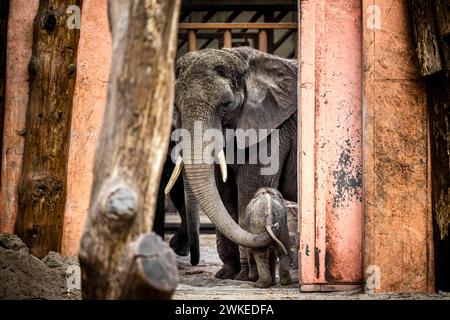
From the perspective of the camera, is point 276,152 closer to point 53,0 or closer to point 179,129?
point 179,129

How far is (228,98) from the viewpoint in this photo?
6.91 meters

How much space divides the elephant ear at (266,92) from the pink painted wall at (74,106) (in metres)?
1.92

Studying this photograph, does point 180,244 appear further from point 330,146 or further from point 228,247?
point 330,146

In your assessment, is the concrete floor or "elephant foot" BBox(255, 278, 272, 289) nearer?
the concrete floor

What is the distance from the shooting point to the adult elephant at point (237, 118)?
6.40m

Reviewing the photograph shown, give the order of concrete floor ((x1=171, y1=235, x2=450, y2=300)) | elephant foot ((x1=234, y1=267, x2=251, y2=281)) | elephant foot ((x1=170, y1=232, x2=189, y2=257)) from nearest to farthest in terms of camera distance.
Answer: concrete floor ((x1=171, y1=235, x2=450, y2=300)), elephant foot ((x1=234, y1=267, x2=251, y2=281)), elephant foot ((x1=170, y1=232, x2=189, y2=257))

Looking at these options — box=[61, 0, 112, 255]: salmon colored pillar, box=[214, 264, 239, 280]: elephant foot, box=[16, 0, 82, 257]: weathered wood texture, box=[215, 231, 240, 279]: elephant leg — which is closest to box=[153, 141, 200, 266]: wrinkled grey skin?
box=[215, 231, 240, 279]: elephant leg

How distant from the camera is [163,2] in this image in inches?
129

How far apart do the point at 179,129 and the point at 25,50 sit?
5.62 ft

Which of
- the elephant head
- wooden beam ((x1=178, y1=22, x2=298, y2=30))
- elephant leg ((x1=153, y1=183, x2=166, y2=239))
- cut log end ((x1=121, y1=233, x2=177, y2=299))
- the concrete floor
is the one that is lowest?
the concrete floor

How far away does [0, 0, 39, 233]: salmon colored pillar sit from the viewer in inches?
222

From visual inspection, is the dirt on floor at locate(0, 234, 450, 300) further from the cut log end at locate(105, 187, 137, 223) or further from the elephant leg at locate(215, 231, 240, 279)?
the cut log end at locate(105, 187, 137, 223)

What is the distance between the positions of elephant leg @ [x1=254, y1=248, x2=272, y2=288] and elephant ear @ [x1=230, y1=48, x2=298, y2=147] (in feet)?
4.60
